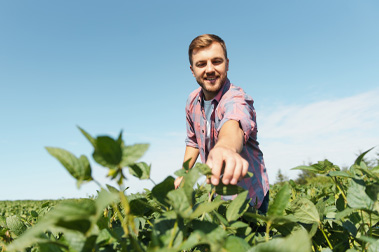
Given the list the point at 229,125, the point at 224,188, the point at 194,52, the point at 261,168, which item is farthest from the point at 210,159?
the point at 194,52

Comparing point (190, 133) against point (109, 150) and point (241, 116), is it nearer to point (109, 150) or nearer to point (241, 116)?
point (241, 116)

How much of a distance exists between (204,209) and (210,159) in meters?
0.36

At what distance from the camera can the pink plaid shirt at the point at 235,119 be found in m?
2.02

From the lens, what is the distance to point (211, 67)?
3.16 metres

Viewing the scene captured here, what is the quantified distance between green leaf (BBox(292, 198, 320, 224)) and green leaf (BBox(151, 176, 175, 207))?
2.02ft

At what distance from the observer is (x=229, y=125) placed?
1.83m

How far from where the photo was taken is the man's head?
3166 millimetres

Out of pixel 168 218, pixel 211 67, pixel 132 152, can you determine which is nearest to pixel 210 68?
pixel 211 67

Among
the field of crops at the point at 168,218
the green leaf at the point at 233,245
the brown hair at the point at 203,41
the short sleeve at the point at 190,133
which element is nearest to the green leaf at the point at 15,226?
the field of crops at the point at 168,218

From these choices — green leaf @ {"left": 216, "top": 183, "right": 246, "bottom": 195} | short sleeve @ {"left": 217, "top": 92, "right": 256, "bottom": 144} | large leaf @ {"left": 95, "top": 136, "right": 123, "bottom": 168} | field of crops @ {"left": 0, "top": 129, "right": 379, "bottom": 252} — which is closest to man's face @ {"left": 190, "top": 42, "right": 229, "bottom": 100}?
short sleeve @ {"left": 217, "top": 92, "right": 256, "bottom": 144}

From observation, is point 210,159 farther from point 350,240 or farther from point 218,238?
point 350,240

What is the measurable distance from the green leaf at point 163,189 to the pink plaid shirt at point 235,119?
0.97 m

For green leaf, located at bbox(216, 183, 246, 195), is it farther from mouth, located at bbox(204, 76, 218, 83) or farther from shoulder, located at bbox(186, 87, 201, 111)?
shoulder, located at bbox(186, 87, 201, 111)

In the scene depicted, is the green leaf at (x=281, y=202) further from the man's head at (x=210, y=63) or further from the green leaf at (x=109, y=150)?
the man's head at (x=210, y=63)
